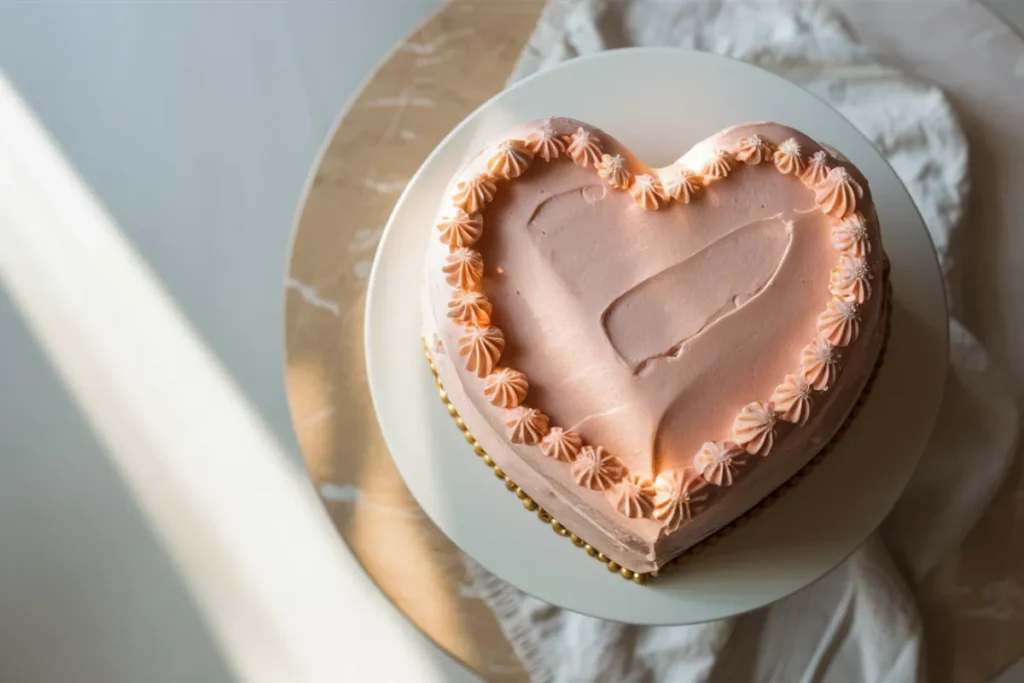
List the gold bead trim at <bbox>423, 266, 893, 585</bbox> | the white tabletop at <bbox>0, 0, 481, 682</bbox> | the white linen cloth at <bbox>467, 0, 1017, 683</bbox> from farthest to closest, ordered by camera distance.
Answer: the white tabletop at <bbox>0, 0, 481, 682</bbox>, the white linen cloth at <bbox>467, 0, 1017, 683</bbox>, the gold bead trim at <bbox>423, 266, 893, 585</bbox>

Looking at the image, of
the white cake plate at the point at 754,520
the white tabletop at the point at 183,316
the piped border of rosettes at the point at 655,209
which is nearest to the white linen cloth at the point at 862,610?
the white cake plate at the point at 754,520

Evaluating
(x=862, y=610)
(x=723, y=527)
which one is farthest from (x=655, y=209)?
(x=862, y=610)

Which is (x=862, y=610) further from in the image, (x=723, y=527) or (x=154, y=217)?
(x=154, y=217)

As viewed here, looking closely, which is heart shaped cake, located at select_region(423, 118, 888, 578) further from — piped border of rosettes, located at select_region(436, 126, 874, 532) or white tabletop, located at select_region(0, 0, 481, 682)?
white tabletop, located at select_region(0, 0, 481, 682)

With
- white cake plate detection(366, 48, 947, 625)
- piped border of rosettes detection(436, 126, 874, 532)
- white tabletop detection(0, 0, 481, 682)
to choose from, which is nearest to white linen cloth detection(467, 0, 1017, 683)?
white cake plate detection(366, 48, 947, 625)

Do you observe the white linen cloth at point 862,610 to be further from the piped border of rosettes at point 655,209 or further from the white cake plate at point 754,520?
the piped border of rosettes at point 655,209

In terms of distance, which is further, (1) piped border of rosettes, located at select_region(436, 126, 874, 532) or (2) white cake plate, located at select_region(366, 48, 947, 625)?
(2) white cake plate, located at select_region(366, 48, 947, 625)

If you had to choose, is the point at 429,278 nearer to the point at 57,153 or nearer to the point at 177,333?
the point at 177,333

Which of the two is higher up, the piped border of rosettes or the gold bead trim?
the piped border of rosettes

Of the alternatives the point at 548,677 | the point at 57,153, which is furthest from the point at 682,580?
the point at 57,153
